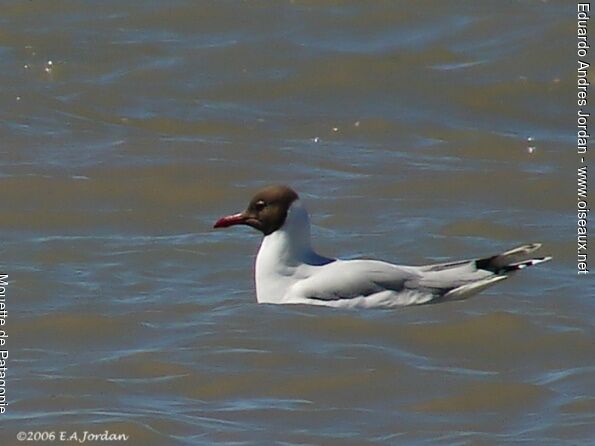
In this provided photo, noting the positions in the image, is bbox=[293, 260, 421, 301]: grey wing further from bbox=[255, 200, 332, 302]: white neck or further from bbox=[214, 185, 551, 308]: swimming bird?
bbox=[255, 200, 332, 302]: white neck

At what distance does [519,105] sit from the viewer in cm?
1278

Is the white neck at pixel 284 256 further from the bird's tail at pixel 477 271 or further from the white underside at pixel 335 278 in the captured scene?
the bird's tail at pixel 477 271

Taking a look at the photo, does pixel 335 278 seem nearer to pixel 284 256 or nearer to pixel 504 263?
pixel 284 256

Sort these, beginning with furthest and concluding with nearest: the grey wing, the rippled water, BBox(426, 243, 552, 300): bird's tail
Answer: BBox(426, 243, 552, 300): bird's tail → the grey wing → the rippled water

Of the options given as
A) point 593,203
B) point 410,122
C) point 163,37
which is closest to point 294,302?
point 593,203

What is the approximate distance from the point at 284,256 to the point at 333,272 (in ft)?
1.05

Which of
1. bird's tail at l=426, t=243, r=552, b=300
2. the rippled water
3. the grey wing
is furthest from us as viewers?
bird's tail at l=426, t=243, r=552, b=300

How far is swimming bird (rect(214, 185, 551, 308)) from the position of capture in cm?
864

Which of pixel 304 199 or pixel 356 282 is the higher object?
pixel 304 199

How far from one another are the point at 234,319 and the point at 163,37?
18.7 ft

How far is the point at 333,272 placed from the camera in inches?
342

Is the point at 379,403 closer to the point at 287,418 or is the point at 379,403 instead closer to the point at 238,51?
the point at 287,418

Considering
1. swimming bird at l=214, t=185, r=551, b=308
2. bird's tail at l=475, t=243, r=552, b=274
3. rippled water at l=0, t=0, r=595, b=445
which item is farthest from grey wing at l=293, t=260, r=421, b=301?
bird's tail at l=475, t=243, r=552, b=274

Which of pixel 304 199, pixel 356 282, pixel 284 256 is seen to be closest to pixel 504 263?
pixel 356 282
